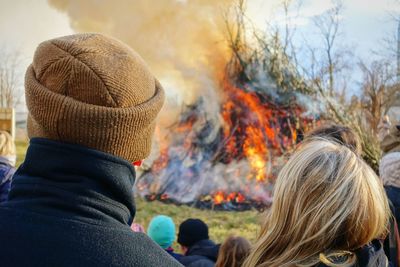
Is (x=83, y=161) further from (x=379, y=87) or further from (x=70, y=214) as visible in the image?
(x=379, y=87)

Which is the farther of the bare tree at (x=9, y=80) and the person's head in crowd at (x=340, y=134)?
the bare tree at (x=9, y=80)

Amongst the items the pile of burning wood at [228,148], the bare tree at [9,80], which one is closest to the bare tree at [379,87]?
the pile of burning wood at [228,148]

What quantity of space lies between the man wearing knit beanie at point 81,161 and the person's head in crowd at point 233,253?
1.88 metres

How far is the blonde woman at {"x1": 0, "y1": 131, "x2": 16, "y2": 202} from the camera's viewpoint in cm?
332

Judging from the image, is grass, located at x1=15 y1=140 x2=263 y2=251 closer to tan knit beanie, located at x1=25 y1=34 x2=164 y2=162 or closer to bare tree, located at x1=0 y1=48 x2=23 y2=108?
bare tree, located at x1=0 y1=48 x2=23 y2=108

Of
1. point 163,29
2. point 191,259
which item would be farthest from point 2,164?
point 163,29

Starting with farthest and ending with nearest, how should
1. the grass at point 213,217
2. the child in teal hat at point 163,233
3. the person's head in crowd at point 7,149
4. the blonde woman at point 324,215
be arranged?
the grass at point 213,217, the child in teal hat at point 163,233, the person's head in crowd at point 7,149, the blonde woman at point 324,215

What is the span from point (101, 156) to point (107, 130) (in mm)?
68

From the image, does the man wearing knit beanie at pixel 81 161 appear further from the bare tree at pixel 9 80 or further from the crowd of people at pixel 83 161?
the bare tree at pixel 9 80

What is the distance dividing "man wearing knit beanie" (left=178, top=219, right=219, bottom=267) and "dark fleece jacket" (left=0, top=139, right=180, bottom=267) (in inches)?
99.0

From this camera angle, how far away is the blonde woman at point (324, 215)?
5.01 ft

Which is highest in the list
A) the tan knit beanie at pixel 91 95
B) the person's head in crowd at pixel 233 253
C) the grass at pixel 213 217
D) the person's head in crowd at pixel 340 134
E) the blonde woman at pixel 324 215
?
the tan knit beanie at pixel 91 95

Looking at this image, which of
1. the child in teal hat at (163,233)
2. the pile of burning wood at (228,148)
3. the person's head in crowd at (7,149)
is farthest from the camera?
the pile of burning wood at (228,148)

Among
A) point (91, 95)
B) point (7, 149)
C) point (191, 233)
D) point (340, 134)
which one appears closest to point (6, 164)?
point (7, 149)
